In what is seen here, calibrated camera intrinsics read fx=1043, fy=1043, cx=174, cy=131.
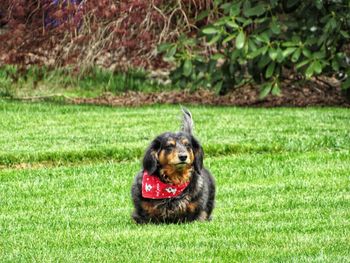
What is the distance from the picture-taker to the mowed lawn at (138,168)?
6.78m

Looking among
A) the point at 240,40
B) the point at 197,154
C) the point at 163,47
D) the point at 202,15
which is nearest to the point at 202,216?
the point at 197,154

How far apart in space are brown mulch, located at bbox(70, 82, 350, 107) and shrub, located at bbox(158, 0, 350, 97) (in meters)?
0.45

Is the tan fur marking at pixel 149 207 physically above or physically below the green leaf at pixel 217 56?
above

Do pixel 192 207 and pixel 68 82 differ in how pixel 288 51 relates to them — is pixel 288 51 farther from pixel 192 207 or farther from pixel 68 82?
pixel 192 207

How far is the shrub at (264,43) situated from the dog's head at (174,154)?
27.4ft

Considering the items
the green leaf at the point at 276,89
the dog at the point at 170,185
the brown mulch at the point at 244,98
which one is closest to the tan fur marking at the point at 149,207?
the dog at the point at 170,185

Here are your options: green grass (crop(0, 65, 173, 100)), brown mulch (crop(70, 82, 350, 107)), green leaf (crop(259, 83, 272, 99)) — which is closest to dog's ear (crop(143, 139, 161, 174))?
green leaf (crop(259, 83, 272, 99))

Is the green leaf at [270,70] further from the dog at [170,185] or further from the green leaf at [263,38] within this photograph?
the dog at [170,185]

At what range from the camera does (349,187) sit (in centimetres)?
944

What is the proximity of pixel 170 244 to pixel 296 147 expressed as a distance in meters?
5.96

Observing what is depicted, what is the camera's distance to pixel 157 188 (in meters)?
7.61

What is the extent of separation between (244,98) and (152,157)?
1091cm

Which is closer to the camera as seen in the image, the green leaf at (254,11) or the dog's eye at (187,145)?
the dog's eye at (187,145)

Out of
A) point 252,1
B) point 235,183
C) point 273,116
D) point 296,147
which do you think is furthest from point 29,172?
point 252,1
